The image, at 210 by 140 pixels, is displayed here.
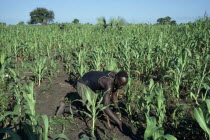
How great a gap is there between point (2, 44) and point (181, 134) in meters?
7.59

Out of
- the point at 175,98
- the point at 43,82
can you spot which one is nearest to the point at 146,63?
the point at 175,98

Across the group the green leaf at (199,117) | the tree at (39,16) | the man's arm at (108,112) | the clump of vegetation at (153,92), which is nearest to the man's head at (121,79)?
the man's arm at (108,112)

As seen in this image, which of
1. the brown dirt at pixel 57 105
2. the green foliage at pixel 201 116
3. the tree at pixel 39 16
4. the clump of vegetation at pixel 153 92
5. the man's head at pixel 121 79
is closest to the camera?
the green foliage at pixel 201 116

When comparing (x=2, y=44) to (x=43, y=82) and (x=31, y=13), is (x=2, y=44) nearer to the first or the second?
(x=43, y=82)

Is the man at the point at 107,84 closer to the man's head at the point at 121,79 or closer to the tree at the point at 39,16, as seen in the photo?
the man's head at the point at 121,79

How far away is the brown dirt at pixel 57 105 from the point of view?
291 cm

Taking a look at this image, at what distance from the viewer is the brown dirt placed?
2.91 meters

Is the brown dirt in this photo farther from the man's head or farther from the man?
the man's head

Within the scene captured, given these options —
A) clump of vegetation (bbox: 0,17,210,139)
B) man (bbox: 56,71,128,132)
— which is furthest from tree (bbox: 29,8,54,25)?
man (bbox: 56,71,128,132)

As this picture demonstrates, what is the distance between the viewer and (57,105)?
3803 millimetres

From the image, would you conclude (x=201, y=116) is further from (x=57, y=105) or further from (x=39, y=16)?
(x=39, y=16)

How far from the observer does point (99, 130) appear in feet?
9.82

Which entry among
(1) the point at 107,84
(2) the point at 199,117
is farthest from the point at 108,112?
(2) the point at 199,117

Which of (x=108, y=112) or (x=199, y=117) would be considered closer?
(x=199, y=117)
